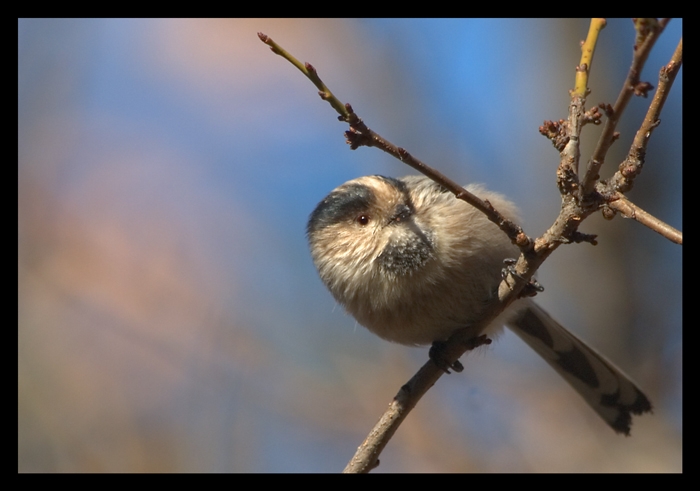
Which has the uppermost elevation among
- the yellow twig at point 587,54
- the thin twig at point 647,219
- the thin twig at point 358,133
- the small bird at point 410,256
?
the yellow twig at point 587,54

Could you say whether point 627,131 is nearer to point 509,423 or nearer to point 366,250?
point 509,423

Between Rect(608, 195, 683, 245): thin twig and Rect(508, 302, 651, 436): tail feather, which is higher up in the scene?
Rect(608, 195, 683, 245): thin twig

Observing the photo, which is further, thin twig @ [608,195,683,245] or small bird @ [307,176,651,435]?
small bird @ [307,176,651,435]

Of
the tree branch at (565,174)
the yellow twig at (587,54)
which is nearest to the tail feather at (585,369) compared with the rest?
the tree branch at (565,174)

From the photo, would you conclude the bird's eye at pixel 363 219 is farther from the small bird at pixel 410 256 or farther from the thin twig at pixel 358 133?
the thin twig at pixel 358 133

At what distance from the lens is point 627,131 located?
5.46m

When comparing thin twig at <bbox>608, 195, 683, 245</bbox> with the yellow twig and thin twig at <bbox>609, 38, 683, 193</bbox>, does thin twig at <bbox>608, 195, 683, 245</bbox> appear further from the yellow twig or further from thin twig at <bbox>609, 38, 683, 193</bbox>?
the yellow twig

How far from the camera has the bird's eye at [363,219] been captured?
3.38 metres

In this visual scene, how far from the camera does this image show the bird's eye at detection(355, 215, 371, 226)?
3.38 m

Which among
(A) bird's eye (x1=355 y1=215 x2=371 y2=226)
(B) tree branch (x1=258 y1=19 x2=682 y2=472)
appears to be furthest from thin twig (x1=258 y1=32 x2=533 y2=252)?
(A) bird's eye (x1=355 y1=215 x2=371 y2=226)

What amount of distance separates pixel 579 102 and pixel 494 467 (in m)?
3.58

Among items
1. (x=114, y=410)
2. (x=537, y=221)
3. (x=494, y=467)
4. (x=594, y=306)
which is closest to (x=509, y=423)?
(x=494, y=467)

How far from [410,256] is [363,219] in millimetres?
415

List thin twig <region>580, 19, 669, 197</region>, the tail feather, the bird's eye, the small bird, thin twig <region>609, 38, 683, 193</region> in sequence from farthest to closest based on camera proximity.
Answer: the tail feather < the bird's eye < the small bird < thin twig <region>609, 38, 683, 193</region> < thin twig <region>580, 19, 669, 197</region>
